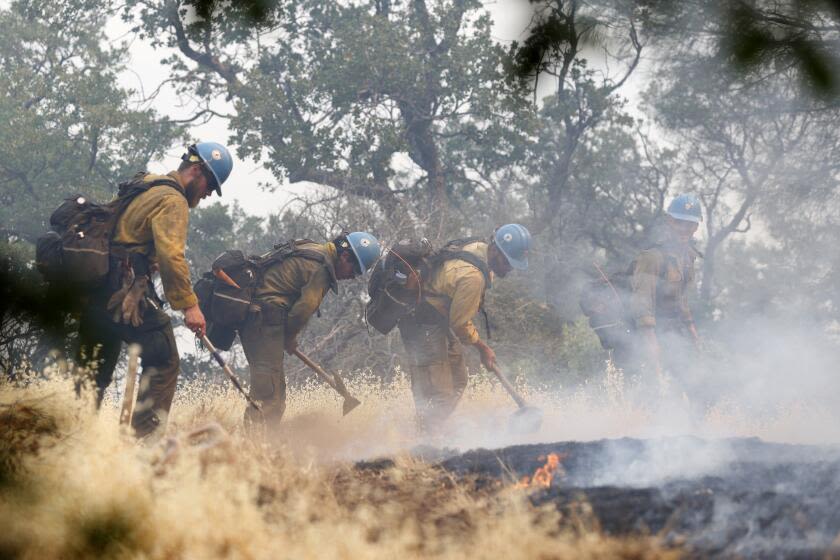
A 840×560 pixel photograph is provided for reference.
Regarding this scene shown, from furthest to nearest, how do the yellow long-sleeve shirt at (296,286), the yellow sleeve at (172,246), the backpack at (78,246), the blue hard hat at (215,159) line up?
the yellow long-sleeve shirt at (296,286)
the blue hard hat at (215,159)
the yellow sleeve at (172,246)
the backpack at (78,246)

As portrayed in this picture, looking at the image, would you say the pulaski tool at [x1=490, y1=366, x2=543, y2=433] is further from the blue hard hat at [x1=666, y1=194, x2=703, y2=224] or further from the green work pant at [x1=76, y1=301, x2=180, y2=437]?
the green work pant at [x1=76, y1=301, x2=180, y2=437]

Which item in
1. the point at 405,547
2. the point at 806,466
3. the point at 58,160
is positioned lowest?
the point at 405,547

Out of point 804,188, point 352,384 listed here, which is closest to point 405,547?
point 352,384

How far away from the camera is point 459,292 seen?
24.5 ft

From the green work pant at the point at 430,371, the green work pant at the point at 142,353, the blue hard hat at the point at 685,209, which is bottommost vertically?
the green work pant at the point at 142,353

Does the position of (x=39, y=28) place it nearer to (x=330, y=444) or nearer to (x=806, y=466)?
(x=330, y=444)

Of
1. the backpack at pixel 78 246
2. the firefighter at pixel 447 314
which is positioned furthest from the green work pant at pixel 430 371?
the backpack at pixel 78 246

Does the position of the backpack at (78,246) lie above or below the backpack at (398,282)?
below

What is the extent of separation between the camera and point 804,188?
1328 cm

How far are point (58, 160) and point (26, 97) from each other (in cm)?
207

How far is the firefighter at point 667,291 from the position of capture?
810cm

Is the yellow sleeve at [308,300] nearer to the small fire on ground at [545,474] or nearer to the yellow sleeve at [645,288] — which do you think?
the small fire on ground at [545,474]

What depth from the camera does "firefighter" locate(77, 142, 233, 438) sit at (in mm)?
5465

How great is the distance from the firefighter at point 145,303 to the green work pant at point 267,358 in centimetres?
115
